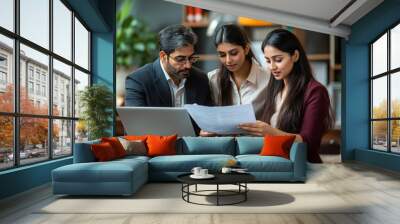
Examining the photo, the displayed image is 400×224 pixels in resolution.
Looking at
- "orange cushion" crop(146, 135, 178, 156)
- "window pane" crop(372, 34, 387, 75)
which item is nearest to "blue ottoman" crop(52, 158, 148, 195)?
"orange cushion" crop(146, 135, 178, 156)

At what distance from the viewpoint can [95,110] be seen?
24.6 feet

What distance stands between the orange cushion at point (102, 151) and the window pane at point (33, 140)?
0.83m

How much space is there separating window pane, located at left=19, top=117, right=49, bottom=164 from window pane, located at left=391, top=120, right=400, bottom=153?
572 cm

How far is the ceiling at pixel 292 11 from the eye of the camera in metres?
7.63

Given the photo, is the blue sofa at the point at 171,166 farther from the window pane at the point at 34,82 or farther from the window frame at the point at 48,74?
the window pane at the point at 34,82

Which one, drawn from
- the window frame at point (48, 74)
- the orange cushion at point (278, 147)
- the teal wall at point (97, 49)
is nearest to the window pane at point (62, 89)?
the window frame at point (48, 74)

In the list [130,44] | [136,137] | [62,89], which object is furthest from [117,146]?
[130,44]

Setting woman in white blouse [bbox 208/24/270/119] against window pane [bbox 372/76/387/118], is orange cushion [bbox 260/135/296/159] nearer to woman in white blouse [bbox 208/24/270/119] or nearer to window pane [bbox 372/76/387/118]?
woman in white blouse [bbox 208/24/270/119]

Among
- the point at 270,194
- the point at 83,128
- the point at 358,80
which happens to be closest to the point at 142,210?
the point at 270,194

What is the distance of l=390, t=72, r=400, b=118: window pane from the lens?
25.1 ft

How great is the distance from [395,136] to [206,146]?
353 centimetres

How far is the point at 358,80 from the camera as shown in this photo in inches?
352

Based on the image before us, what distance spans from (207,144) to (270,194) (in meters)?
1.75

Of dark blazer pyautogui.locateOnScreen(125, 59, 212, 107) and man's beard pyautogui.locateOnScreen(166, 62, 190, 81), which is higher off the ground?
man's beard pyautogui.locateOnScreen(166, 62, 190, 81)
